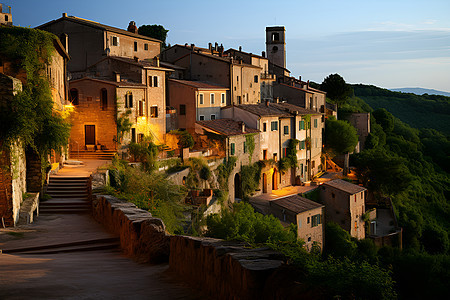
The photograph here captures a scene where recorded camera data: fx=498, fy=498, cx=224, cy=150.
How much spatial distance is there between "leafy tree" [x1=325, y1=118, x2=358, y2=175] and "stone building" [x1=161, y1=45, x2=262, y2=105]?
412 inches

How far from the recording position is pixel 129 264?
9711 mm

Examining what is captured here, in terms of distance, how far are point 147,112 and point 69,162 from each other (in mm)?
12218

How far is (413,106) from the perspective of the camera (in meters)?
125

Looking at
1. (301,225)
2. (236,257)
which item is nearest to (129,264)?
(236,257)

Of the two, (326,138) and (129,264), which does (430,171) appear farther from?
(129,264)

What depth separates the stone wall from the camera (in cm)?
503

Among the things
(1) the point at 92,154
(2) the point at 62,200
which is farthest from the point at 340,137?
(2) the point at 62,200

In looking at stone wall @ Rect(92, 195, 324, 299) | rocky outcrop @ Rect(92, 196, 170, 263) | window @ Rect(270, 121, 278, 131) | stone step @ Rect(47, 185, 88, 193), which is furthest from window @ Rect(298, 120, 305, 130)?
stone wall @ Rect(92, 195, 324, 299)

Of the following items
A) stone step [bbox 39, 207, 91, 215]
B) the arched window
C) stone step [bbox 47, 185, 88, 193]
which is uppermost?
the arched window

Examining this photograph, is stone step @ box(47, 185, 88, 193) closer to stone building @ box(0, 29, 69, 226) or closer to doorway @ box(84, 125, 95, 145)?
stone building @ box(0, 29, 69, 226)

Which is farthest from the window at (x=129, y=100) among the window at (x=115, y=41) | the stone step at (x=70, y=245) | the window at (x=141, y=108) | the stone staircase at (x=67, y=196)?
the stone step at (x=70, y=245)

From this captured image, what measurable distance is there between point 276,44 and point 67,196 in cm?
5597

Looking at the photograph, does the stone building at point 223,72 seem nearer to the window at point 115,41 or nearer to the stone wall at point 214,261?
the window at point 115,41

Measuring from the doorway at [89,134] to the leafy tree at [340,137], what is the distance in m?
29.8
